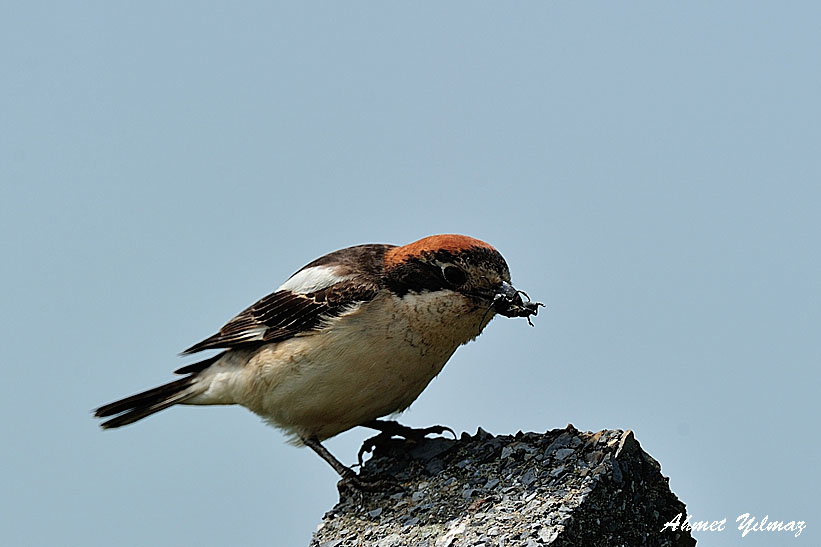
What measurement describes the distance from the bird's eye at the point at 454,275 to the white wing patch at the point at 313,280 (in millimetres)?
777

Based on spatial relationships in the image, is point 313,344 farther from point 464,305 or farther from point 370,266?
point 464,305

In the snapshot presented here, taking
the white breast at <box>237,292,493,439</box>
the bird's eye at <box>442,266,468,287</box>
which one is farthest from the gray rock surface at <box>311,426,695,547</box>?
the bird's eye at <box>442,266,468,287</box>

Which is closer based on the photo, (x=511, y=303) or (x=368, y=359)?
(x=511, y=303)

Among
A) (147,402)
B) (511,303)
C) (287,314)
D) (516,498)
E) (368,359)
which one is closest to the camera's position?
(516,498)

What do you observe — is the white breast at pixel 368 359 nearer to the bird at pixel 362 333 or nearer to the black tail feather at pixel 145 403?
the bird at pixel 362 333

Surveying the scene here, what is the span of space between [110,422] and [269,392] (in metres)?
1.70

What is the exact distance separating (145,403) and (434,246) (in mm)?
2806

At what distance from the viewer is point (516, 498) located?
19.0ft

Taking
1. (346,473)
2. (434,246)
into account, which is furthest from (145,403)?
(434,246)

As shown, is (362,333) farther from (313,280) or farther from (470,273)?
(470,273)

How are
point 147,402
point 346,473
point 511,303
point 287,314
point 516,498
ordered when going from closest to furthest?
1. point 516,498
2. point 511,303
3. point 346,473
4. point 287,314
5. point 147,402

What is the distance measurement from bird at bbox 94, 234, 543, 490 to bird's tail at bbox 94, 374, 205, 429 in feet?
1.46

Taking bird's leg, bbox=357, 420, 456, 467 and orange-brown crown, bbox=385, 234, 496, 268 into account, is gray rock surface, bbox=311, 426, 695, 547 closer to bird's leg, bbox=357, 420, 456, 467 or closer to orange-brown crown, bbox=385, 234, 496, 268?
bird's leg, bbox=357, 420, 456, 467

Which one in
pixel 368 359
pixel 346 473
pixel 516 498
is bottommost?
pixel 516 498
